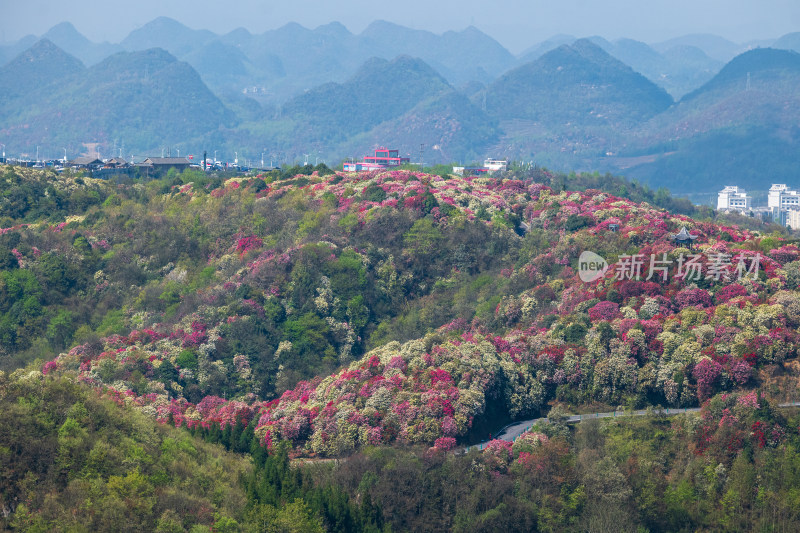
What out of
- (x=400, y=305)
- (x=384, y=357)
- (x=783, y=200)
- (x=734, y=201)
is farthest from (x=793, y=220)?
(x=384, y=357)

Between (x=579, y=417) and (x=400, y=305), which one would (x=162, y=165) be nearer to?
(x=400, y=305)

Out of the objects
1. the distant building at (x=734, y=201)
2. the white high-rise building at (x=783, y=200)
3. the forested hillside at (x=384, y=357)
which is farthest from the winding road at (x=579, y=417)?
the white high-rise building at (x=783, y=200)

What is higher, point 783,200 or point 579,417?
point 579,417

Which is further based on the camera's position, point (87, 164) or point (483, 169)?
point (483, 169)

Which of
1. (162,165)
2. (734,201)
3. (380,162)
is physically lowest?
(734,201)

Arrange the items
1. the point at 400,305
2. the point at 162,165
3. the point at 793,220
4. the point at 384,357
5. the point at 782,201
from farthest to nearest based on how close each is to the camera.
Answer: the point at 782,201
the point at 793,220
the point at 162,165
the point at 400,305
the point at 384,357

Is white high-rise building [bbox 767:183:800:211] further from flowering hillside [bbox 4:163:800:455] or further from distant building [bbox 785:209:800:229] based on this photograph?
flowering hillside [bbox 4:163:800:455]

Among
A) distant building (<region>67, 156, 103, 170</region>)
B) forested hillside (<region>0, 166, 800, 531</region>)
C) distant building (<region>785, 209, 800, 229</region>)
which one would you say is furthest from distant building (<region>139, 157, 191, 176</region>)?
distant building (<region>785, 209, 800, 229</region>)

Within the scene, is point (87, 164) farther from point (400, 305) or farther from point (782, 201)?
point (782, 201)

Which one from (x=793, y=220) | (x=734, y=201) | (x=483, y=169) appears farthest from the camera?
(x=734, y=201)

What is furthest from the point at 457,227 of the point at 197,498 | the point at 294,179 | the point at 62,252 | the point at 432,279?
the point at 197,498

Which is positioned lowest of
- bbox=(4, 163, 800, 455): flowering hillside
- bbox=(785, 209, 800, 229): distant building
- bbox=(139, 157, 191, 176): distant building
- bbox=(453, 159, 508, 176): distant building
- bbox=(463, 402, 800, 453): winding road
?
bbox=(785, 209, 800, 229): distant building

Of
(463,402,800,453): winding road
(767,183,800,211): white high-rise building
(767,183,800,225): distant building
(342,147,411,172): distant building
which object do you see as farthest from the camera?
(767,183,800,211): white high-rise building

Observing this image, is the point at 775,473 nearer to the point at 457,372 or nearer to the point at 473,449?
the point at 473,449
